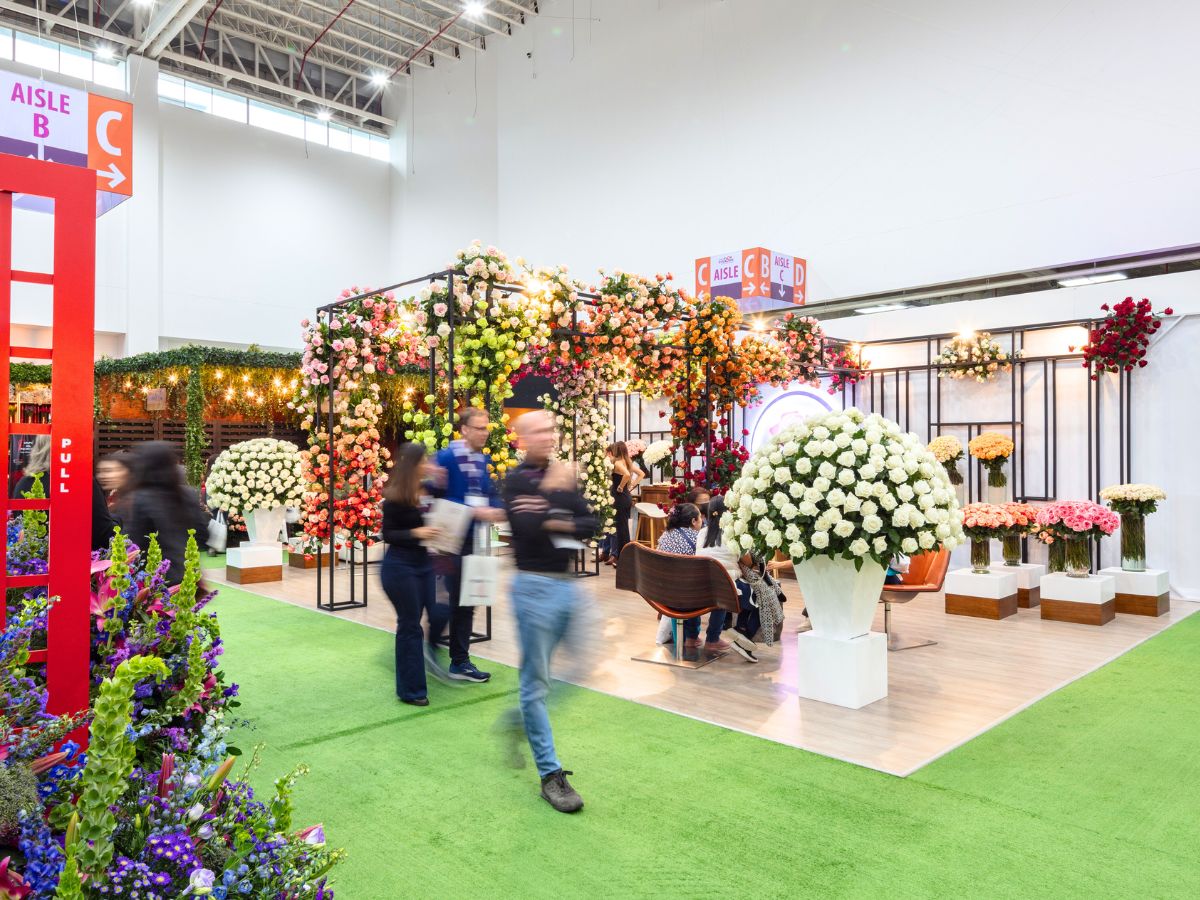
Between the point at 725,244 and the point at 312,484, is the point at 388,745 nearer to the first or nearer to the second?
the point at 312,484

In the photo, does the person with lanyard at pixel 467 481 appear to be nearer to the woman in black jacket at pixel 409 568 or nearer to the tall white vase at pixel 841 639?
the woman in black jacket at pixel 409 568

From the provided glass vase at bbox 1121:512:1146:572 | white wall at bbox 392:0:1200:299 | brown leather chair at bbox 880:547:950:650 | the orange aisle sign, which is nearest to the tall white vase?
brown leather chair at bbox 880:547:950:650

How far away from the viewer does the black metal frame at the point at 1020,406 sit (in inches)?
356

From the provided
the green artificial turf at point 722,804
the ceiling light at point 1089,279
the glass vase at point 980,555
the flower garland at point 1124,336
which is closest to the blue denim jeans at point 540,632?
the green artificial turf at point 722,804

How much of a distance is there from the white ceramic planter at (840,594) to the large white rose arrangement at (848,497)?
4.5 inches

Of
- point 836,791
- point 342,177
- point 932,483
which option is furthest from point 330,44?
point 836,791

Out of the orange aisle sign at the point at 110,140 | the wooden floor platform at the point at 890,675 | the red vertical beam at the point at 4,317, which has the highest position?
the orange aisle sign at the point at 110,140

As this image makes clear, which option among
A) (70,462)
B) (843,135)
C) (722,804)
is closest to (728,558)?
(722,804)

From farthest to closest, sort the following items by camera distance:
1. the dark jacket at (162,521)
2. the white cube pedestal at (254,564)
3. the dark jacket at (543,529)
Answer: the white cube pedestal at (254,564) < the dark jacket at (162,521) < the dark jacket at (543,529)

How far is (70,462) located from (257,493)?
293 inches

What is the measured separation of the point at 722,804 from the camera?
3463 mm

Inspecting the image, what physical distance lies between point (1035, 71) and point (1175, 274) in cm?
348

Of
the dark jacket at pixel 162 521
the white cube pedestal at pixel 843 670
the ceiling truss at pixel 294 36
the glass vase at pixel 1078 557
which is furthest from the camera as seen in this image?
the ceiling truss at pixel 294 36

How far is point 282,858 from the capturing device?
1.25 meters
